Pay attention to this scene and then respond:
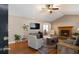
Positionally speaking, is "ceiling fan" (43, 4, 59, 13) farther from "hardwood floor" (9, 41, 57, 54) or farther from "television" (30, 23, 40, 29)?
"hardwood floor" (9, 41, 57, 54)

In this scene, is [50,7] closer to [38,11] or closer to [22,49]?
[38,11]

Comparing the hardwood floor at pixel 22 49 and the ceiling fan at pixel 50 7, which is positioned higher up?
the ceiling fan at pixel 50 7

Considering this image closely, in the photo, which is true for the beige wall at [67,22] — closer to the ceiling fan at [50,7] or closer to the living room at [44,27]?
the living room at [44,27]

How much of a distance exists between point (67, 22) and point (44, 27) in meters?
0.40

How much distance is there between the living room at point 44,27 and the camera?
1933 millimetres

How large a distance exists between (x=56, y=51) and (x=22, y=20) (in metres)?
0.78

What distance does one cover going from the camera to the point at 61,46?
2006 millimetres

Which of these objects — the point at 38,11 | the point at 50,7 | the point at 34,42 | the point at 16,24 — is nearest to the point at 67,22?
the point at 50,7

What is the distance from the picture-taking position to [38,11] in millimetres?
1983

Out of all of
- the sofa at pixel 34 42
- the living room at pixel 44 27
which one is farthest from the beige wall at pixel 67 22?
the sofa at pixel 34 42

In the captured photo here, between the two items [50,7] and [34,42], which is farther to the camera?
[34,42]
